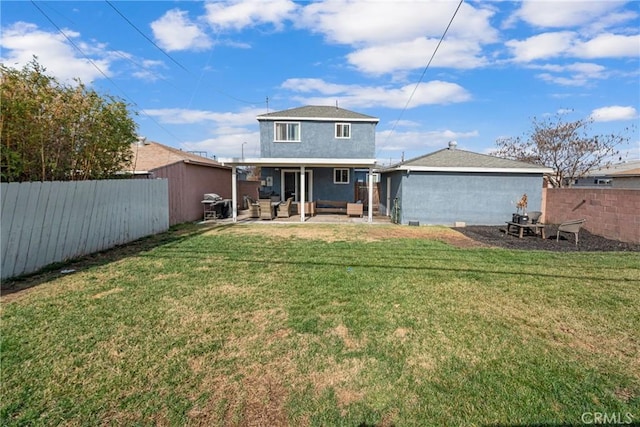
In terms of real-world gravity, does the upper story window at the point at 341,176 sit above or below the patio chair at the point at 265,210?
above

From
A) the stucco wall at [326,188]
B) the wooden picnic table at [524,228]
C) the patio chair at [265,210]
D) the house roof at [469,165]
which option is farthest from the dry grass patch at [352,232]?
the stucco wall at [326,188]

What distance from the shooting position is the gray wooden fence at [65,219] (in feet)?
18.5

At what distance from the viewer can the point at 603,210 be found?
10.6 metres

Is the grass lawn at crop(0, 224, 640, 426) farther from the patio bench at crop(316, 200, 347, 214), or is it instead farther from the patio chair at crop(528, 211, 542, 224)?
the patio bench at crop(316, 200, 347, 214)

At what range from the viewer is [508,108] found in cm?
1902

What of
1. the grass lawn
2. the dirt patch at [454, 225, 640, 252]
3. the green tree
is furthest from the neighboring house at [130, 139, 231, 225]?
the dirt patch at [454, 225, 640, 252]

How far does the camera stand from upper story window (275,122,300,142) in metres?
17.3

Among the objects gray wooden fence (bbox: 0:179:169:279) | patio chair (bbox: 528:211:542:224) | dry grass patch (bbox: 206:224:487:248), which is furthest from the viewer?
patio chair (bbox: 528:211:542:224)

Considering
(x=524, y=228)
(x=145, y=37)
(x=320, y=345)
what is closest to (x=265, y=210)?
(x=145, y=37)

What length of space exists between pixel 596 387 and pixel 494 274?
3.59m

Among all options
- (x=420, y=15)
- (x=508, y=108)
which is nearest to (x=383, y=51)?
(x=420, y=15)

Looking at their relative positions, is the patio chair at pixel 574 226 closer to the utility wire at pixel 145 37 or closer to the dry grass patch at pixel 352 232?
the dry grass patch at pixel 352 232
